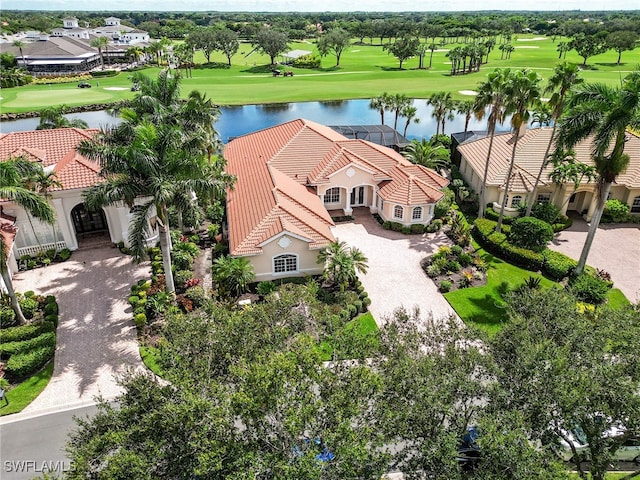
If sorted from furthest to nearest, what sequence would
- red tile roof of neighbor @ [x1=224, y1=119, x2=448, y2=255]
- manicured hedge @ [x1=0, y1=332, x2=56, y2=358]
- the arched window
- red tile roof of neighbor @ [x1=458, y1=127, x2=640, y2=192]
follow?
1. the arched window
2. red tile roof of neighbor @ [x1=458, y1=127, x2=640, y2=192]
3. red tile roof of neighbor @ [x1=224, y1=119, x2=448, y2=255]
4. manicured hedge @ [x1=0, y1=332, x2=56, y2=358]

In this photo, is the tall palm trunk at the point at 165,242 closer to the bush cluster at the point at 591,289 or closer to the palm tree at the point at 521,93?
the palm tree at the point at 521,93

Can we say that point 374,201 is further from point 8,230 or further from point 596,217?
point 8,230

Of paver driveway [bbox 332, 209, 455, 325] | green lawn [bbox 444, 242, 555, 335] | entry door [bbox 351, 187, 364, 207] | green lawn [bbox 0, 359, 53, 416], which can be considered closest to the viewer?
green lawn [bbox 0, 359, 53, 416]

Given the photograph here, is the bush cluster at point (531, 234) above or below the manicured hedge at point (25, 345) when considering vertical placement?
above

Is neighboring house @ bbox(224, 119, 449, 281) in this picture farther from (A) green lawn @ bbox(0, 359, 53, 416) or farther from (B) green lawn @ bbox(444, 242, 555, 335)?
(A) green lawn @ bbox(0, 359, 53, 416)

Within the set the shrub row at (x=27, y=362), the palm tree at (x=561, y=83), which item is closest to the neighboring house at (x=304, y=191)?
the palm tree at (x=561, y=83)

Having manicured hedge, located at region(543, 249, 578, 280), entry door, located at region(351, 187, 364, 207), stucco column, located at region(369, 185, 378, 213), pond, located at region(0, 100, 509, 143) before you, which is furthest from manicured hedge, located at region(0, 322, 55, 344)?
pond, located at region(0, 100, 509, 143)

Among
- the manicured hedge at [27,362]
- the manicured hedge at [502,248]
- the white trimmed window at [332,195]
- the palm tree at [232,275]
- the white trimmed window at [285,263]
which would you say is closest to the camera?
the manicured hedge at [27,362]
